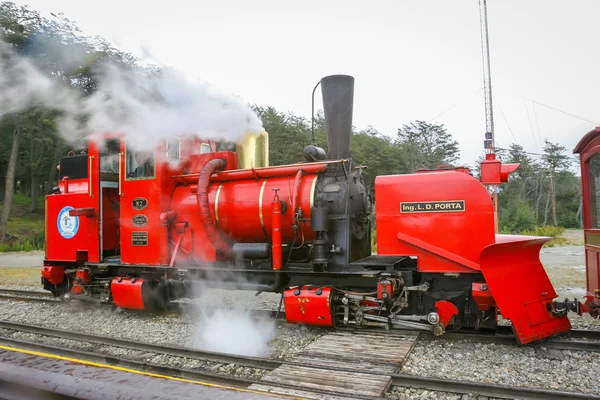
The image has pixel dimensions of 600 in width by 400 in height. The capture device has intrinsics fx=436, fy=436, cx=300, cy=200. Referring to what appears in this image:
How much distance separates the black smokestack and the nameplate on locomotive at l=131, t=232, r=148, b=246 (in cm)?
364

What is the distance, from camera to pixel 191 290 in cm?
786

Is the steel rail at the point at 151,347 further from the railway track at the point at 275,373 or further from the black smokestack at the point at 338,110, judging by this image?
the black smokestack at the point at 338,110

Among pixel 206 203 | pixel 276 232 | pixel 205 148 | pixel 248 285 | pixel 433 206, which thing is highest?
pixel 205 148

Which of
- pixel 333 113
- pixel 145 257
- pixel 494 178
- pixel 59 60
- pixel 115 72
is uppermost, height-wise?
pixel 59 60

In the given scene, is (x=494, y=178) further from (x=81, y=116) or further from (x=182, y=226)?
(x=81, y=116)

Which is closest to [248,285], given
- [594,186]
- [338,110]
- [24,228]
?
[338,110]

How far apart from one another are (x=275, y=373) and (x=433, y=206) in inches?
120

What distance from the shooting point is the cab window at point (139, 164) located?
7809mm

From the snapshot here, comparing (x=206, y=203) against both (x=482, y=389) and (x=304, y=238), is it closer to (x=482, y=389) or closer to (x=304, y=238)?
(x=304, y=238)

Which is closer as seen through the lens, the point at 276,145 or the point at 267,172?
the point at 267,172

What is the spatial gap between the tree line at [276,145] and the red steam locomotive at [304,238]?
216 cm

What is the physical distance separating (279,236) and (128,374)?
5.11m

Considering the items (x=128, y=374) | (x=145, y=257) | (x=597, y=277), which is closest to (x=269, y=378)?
(x=128, y=374)

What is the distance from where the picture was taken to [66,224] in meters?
8.88
